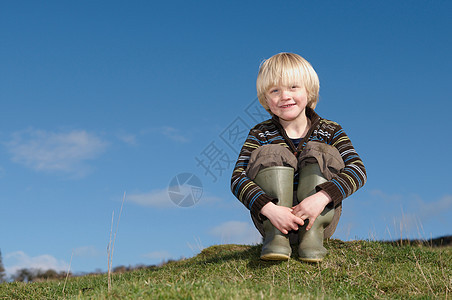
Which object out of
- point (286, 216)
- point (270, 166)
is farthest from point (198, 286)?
point (270, 166)

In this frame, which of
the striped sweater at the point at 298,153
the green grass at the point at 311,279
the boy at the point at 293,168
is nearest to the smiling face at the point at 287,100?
the boy at the point at 293,168

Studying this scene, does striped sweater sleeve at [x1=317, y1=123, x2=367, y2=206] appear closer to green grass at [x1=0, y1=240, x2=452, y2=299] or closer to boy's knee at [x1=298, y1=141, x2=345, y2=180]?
boy's knee at [x1=298, y1=141, x2=345, y2=180]

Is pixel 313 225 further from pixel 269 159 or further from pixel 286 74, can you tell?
pixel 286 74

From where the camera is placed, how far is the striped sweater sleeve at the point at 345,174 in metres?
4.80

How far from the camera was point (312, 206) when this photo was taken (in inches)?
185

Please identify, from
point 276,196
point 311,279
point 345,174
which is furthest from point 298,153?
point 311,279

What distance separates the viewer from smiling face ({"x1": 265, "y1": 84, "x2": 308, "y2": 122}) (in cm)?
527

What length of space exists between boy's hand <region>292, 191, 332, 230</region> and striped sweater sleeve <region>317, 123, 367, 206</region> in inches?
3.0

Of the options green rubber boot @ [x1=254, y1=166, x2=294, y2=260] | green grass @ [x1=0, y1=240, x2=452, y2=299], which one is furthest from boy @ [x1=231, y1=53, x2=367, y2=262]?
green grass @ [x1=0, y1=240, x2=452, y2=299]

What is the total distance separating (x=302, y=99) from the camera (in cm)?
532

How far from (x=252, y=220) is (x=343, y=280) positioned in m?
1.27

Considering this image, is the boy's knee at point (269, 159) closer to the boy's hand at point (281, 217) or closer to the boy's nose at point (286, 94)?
the boy's hand at point (281, 217)

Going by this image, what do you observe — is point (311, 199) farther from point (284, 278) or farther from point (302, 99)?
point (302, 99)

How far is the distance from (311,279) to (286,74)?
7.86ft
